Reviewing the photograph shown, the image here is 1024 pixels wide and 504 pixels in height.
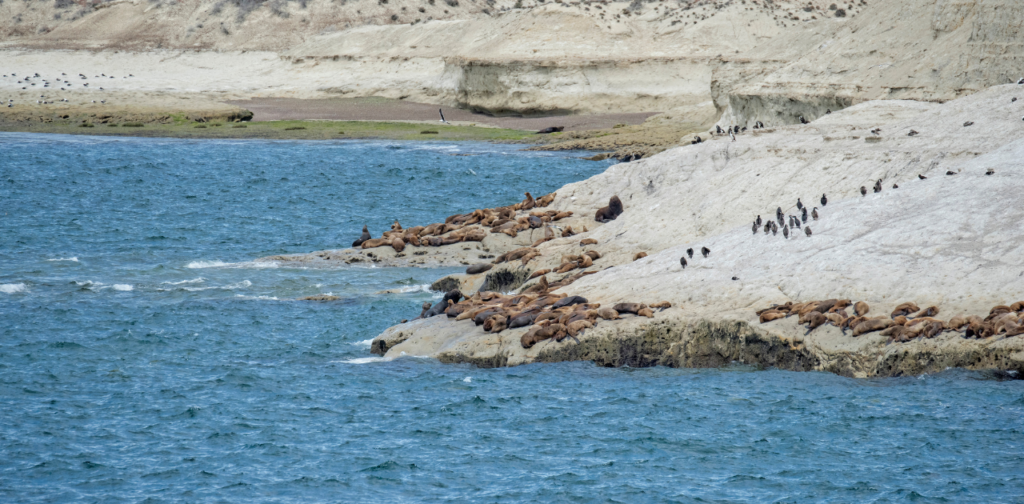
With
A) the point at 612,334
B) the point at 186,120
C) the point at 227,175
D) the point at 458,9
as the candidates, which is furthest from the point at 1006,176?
the point at 458,9

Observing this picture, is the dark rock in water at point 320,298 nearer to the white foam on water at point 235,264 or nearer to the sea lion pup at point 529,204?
the white foam on water at point 235,264

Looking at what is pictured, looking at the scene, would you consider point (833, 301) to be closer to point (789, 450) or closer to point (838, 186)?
point (789, 450)

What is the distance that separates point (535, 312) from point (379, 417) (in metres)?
4.57

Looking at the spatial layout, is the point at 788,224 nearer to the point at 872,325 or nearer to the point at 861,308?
the point at 861,308

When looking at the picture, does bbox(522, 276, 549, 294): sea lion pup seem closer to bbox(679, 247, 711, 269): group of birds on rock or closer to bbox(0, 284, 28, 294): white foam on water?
bbox(679, 247, 711, 269): group of birds on rock

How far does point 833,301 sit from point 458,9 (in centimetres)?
8768

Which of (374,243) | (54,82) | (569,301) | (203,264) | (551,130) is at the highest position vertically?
(54,82)

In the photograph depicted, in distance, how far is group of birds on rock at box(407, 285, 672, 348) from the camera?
60.9ft

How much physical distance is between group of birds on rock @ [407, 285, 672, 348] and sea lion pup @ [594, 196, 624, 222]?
6410 mm

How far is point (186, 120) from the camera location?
6806cm

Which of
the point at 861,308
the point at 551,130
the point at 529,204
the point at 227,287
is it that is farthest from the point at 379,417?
the point at 551,130

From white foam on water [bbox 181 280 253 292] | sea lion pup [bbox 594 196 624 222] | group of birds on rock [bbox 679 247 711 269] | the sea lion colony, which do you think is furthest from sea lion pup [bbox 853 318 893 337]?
white foam on water [bbox 181 280 253 292]

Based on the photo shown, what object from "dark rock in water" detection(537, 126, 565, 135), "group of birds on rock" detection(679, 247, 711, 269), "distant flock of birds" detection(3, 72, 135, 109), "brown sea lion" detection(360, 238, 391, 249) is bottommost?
"brown sea lion" detection(360, 238, 391, 249)

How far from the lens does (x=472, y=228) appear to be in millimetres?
30297
